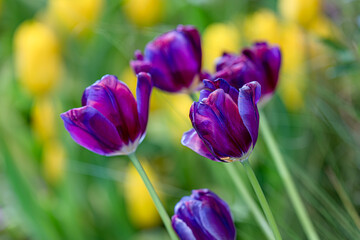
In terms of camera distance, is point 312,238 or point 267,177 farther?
point 267,177

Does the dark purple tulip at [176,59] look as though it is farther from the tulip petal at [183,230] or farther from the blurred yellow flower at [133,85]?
the blurred yellow flower at [133,85]

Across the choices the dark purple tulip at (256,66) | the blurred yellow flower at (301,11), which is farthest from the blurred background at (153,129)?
the dark purple tulip at (256,66)

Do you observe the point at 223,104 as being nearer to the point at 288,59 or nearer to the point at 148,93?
the point at 148,93

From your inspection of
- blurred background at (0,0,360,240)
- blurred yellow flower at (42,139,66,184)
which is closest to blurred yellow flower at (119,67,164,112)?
blurred background at (0,0,360,240)

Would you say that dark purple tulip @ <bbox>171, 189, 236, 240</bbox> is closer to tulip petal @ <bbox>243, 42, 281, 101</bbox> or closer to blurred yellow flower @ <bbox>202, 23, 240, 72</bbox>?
tulip petal @ <bbox>243, 42, 281, 101</bbox>

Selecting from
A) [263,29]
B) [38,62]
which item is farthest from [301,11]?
[38,62]

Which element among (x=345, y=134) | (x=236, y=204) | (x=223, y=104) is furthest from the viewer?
(x=236, y=204)

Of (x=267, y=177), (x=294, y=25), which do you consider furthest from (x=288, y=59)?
(x=267, y=177)

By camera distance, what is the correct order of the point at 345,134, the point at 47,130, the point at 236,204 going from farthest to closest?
the point at 47,130
the point at 236,204
the point at 345,134
